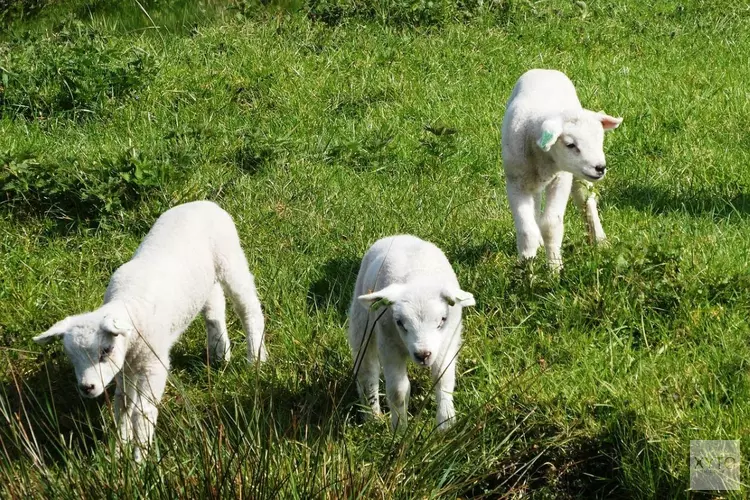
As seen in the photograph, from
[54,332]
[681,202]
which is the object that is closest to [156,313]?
[54,332]

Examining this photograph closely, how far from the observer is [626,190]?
7.28m

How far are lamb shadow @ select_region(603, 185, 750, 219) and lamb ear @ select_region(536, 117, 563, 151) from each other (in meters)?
1.26

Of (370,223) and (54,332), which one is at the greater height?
(54,332)

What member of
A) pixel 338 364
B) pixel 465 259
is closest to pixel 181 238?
pixel 338 364

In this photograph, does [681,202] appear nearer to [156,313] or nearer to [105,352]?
[156,313]

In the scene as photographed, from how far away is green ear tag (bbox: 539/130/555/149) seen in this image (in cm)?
571

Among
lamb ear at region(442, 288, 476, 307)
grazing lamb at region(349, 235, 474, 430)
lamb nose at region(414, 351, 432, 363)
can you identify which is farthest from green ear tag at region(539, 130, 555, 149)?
lamb nose at region(414, 351, 432, 363)

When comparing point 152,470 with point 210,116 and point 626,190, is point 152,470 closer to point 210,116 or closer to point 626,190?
point 626,190

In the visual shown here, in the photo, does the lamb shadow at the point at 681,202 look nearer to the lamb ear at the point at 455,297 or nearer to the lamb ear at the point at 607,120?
the lamb ear at the point at 607,120

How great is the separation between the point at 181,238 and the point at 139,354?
30.9 inches

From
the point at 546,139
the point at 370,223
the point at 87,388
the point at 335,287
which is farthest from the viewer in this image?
the point at 370,223

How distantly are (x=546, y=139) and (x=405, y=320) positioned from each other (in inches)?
76.4

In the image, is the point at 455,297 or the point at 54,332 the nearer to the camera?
the point at 455,297

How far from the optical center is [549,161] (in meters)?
6.15
